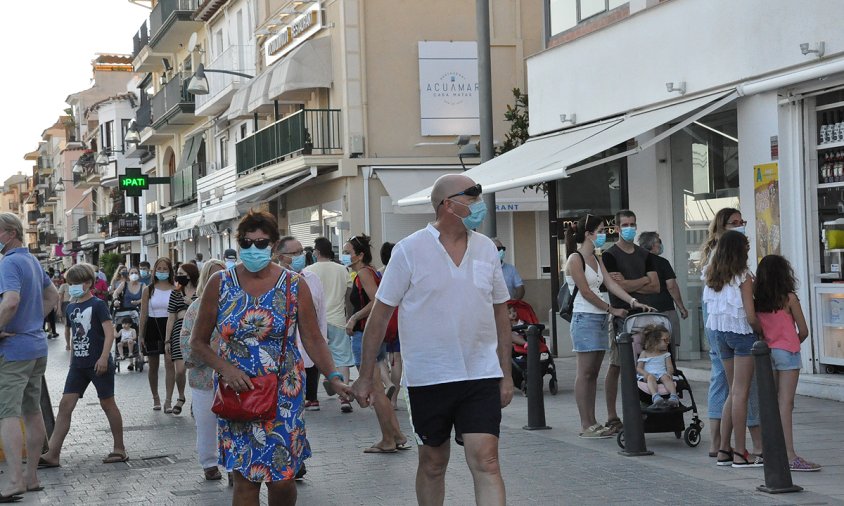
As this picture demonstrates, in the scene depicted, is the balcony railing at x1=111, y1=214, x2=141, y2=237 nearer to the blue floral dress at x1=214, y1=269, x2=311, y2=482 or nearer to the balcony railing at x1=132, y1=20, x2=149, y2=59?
the balcony railing at x1=132, y1=20, x2=149, y2=59

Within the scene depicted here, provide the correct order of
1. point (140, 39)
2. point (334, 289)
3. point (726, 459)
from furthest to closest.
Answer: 1. point (140, 39)
2. point (334, 289)
3. point (726, 459)

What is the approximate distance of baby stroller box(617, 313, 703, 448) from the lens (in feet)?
33.5

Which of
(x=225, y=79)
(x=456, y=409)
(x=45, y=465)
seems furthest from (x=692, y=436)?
(x=225, y=79)

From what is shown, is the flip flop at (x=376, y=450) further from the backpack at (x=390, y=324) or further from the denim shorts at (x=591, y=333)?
the denim shorts at (x=591, y=333)

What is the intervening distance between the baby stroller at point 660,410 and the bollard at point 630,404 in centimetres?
28

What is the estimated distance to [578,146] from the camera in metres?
16.1

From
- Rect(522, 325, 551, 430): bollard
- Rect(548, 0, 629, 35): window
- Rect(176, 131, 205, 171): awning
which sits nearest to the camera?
Rect(522, 325, 551, 430): bollard

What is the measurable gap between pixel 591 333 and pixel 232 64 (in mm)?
Answer: 28544

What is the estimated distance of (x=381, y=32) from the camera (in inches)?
1134

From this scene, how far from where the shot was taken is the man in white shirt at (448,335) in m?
6.34

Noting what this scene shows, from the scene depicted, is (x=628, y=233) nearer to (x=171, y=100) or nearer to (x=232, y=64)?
(x=232, y=64)

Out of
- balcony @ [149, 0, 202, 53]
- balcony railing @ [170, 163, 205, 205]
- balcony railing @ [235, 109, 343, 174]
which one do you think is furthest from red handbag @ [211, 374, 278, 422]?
balcony railing @ [170, 163, 205, 205]

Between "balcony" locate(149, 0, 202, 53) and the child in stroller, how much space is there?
36.0 m

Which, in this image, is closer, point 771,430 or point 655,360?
point 771,430
